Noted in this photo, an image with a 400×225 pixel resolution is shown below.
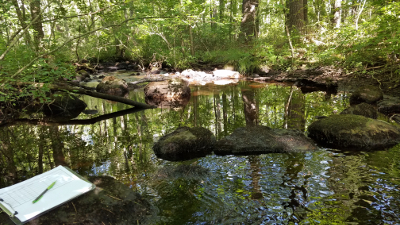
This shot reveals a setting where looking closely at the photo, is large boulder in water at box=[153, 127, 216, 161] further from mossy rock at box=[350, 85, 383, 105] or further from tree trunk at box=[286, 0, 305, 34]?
tree trunk at box=[286, 0, 305, 34]

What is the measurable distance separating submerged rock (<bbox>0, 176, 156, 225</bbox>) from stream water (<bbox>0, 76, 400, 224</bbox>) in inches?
7.3

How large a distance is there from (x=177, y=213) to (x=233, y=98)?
6.72 metres

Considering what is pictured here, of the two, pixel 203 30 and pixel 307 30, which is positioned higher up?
pixel 203 30

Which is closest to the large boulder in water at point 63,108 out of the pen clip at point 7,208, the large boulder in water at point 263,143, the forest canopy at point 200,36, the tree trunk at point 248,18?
the forest canopy at point 200,36

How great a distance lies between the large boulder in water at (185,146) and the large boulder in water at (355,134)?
196 cm

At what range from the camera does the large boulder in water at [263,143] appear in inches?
164

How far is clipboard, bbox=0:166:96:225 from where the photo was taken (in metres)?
2.04

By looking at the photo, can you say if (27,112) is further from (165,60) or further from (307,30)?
Answer: (307,30)

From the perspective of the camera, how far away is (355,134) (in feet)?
14.1

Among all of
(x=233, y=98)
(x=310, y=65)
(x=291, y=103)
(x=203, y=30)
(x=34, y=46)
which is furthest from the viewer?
(x=203, y=30)

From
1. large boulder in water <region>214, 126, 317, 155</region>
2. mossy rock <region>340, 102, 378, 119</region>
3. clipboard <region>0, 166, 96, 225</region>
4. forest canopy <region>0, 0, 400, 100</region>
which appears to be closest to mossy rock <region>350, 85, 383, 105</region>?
forest canopy <region>0, 0, 400, 100</region>

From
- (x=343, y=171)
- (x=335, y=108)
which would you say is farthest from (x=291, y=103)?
(x=343, y=171)

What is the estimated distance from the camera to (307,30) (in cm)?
1377

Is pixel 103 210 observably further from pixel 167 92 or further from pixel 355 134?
pixel 167 92
